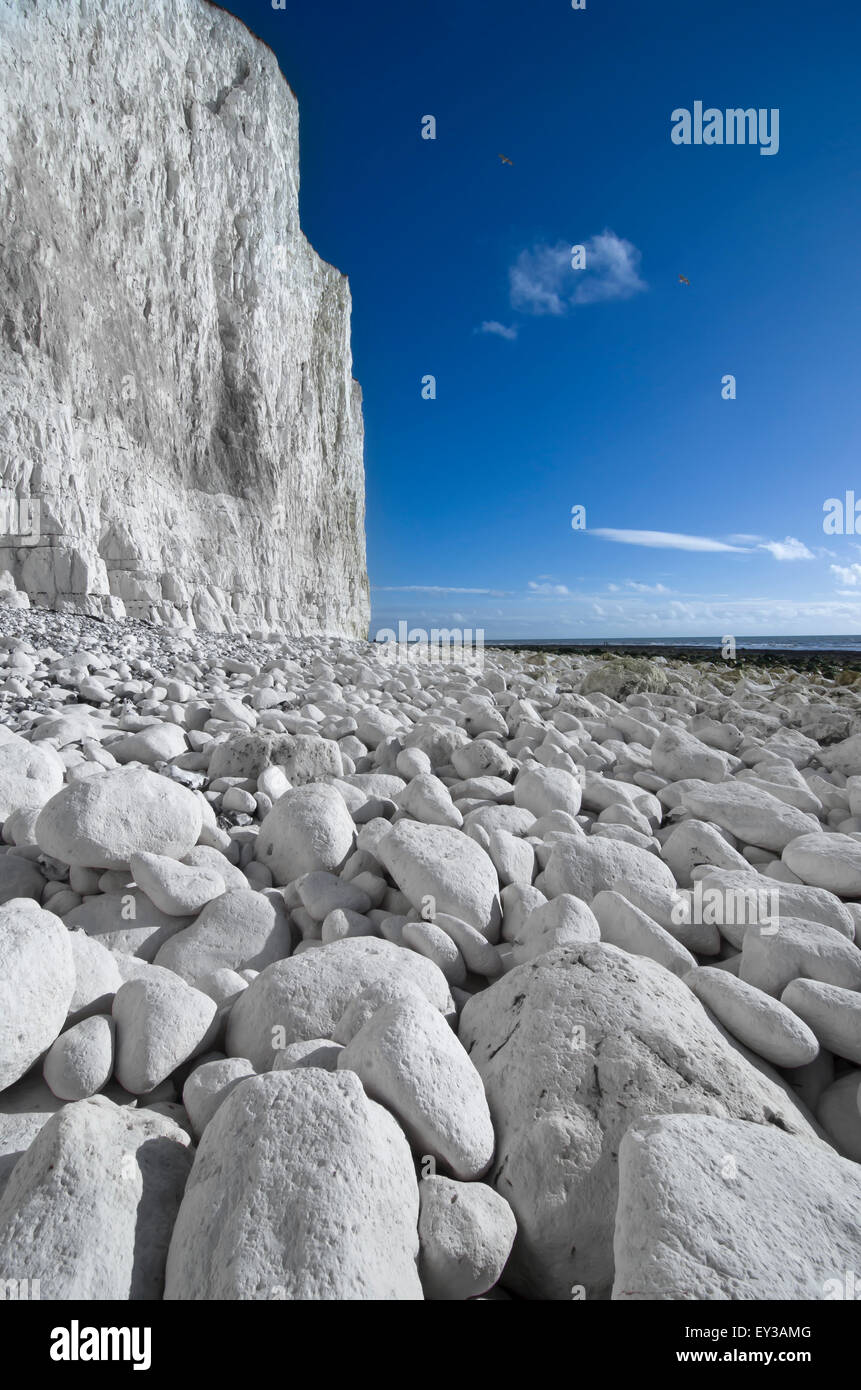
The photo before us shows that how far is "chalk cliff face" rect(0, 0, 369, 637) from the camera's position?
37.6 feet

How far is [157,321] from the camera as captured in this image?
15.3 meters

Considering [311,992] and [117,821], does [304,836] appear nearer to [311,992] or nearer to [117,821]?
[117,821]

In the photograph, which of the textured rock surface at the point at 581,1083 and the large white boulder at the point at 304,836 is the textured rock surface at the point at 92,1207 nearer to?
the textured rock surface at the point at 581,1083

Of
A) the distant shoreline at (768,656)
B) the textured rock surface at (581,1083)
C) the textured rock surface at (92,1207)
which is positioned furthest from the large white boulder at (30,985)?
the distant shoreline at (768,656)

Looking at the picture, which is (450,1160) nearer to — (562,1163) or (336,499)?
(562,1163)

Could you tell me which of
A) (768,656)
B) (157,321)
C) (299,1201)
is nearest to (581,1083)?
(299,1201)

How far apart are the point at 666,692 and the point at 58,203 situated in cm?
1447

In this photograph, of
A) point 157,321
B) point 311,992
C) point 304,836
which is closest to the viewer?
point 311,992

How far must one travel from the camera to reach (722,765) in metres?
3.52

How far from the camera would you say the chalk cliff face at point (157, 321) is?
452 inches

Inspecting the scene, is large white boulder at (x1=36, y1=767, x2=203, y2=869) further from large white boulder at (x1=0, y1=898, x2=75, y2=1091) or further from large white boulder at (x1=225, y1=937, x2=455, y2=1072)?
large white boulder at (x1=225, y1=937, x2=455, y2=1072)

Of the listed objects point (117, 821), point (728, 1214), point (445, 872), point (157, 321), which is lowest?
point (728, 1214)

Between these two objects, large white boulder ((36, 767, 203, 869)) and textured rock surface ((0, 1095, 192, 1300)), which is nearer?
textured rock surface ((0, 1095, 192, 1300))

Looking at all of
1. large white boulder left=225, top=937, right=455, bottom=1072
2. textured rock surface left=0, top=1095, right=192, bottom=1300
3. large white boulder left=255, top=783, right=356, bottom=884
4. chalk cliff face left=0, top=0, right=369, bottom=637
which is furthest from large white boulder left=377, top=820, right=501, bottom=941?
chalk cliff face left=0, top=0, right=369, bottom=637
